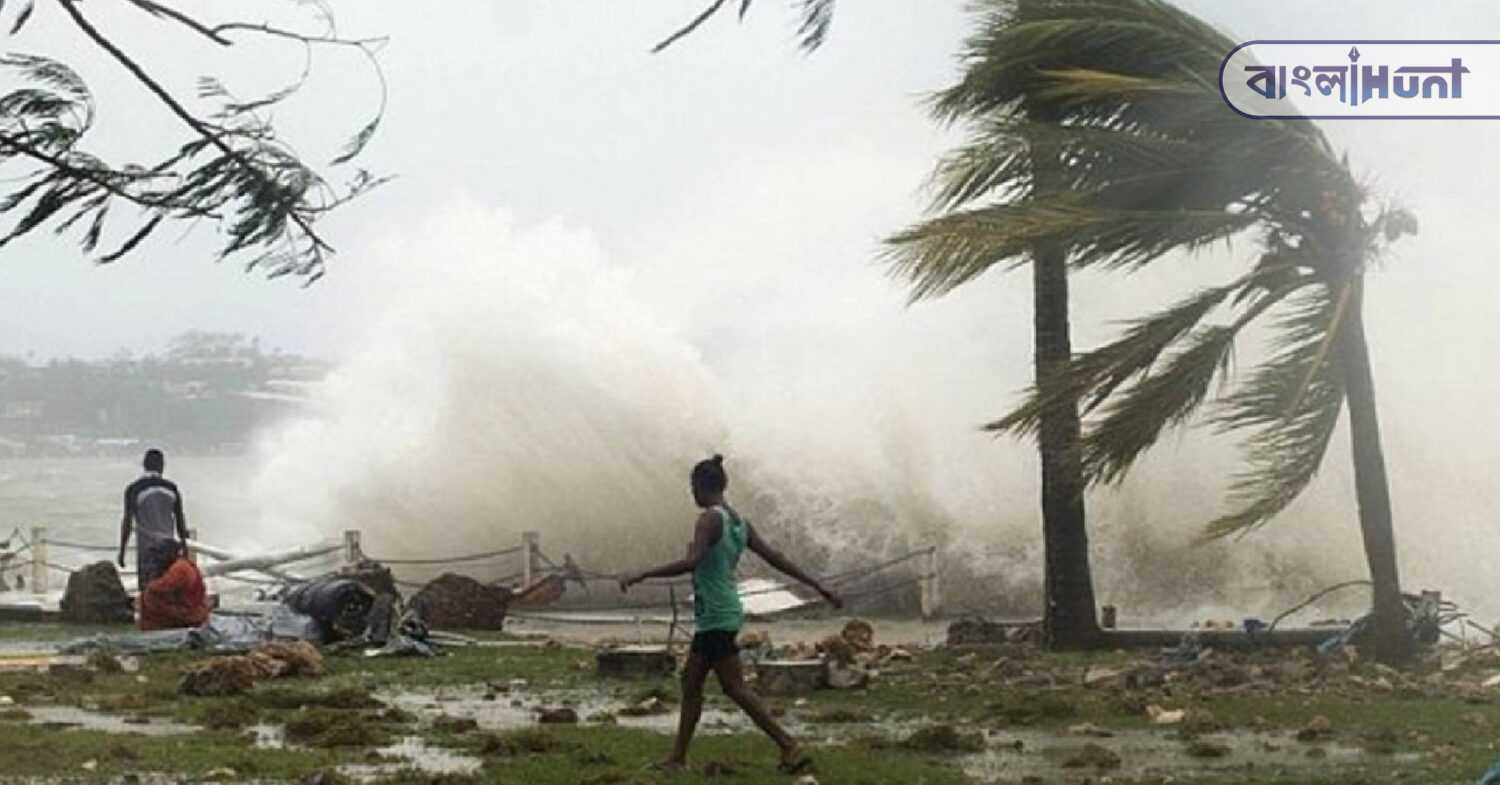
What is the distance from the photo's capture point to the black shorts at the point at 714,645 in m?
10.2

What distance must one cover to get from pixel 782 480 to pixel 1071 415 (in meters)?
18.9

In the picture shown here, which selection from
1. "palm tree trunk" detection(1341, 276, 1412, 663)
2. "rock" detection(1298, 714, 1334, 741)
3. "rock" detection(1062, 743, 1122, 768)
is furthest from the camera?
"palm tree trunk" detection(1341, 276, 1412, 663)

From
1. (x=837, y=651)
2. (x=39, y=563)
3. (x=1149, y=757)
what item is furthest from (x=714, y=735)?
(x=39, y=563)

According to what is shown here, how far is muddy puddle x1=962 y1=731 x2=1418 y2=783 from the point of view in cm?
1044

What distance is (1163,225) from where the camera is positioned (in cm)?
1472

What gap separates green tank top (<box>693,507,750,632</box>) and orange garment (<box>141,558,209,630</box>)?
7.88 meters

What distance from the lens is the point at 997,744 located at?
11555 mm

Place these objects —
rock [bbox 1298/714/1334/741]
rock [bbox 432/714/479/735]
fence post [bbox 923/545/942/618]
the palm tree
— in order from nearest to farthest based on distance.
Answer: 1. rock [bbox 1298/714/1334/741]
2. rock [bbox 432/714/479/735]
3. the palm tree
4. fence post [bbox 923/545/942/618]

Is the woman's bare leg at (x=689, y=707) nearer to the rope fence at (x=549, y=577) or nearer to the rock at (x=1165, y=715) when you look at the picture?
the rock at (x=1165, y=715)

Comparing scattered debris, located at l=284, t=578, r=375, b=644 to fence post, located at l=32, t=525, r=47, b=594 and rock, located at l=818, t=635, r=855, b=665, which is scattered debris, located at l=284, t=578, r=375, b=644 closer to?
rock, located at l=818, t=635, r=855, b=665

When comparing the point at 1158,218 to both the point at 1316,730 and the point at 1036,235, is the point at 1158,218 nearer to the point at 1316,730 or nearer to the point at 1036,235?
the point at 1036,235

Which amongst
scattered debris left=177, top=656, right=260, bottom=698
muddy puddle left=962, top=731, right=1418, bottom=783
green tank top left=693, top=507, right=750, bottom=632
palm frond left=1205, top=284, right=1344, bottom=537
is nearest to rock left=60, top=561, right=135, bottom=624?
scattered debris left=177, top=656, right=260, bottom=698

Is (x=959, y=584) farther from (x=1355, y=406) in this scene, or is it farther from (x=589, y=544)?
(x=1355, y=406)

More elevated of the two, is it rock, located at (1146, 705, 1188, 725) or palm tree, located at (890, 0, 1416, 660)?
palm tree, located at (890, 0, 1416, 660)
